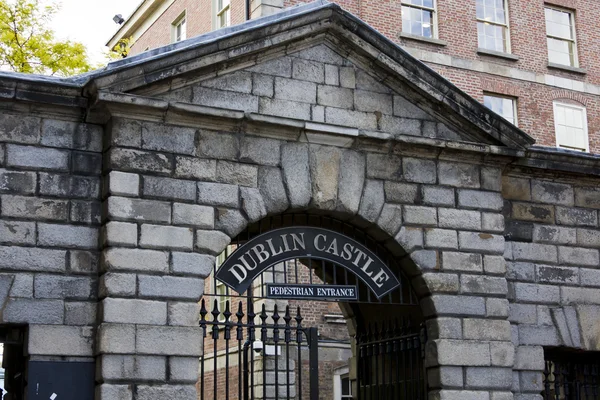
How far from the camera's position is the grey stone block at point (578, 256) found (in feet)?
41.0

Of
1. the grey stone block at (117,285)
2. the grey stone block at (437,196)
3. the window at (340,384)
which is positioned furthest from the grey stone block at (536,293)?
the window at (340,384)

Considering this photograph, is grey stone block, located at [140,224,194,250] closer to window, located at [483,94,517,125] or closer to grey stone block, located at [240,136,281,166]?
grey stone block, located at [240,136,281,166]

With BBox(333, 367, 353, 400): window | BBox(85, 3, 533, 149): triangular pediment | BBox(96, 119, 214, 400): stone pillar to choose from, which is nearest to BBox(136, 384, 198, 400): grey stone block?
BBox(96, 119, 214, 400): stone pillar

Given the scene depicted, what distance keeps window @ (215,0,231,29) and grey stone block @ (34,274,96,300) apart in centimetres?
1443

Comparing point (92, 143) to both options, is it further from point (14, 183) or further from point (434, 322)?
point (434, 322)

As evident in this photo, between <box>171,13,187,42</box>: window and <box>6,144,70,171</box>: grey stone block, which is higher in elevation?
<box>171,13,187,42</box>: window

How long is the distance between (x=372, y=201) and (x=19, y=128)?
3.99 m

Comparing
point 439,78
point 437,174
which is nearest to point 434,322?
point 437,174

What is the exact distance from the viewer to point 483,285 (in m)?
11.5

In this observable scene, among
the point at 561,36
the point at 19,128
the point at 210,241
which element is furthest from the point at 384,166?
the point at 561,36

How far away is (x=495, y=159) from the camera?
38.9 ft

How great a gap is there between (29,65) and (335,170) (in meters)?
11.9

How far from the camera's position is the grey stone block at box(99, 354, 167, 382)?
9.31 metres

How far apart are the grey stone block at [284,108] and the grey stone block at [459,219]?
80.5 inches
